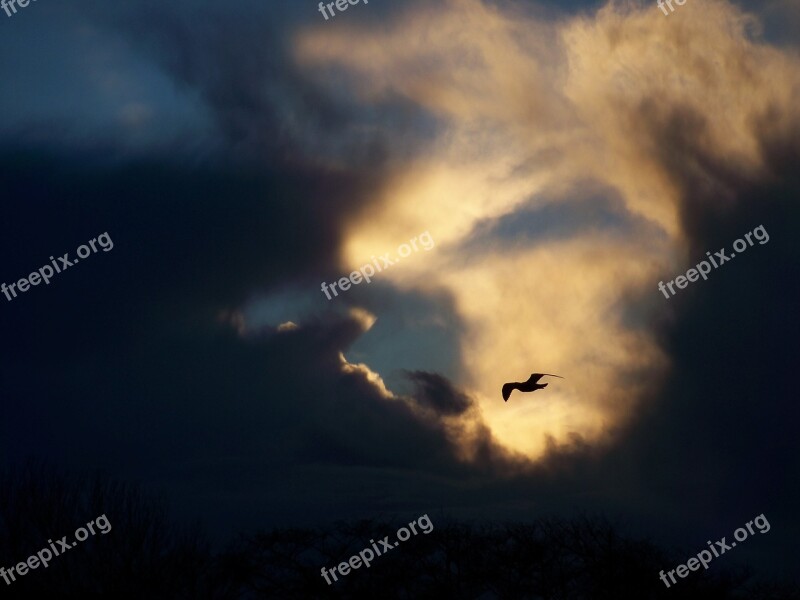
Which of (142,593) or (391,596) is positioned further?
(391,596)

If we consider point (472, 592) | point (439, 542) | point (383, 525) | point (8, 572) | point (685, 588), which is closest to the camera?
point (8, 572)

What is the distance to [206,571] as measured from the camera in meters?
36.8

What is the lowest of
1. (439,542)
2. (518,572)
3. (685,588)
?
(685,588)

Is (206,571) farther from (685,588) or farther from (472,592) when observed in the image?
(685,588)

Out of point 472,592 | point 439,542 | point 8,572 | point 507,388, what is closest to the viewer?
point 507,388

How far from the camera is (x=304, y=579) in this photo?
137ft

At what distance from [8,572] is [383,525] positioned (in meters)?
24.5

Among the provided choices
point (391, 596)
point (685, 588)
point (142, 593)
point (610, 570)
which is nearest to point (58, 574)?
point (142, 593)

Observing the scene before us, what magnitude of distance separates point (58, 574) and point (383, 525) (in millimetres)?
23218

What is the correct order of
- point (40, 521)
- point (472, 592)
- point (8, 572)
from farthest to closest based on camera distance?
point (472, 592) → point (40, 521) → point (8, 572)

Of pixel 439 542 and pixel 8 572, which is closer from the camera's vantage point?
pixel 8 572

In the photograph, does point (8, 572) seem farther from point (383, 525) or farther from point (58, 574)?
point (383, 525)

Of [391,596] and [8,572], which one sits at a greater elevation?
[8,572]

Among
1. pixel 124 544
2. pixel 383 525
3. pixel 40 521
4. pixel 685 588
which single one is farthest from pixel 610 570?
pixel 40 521
